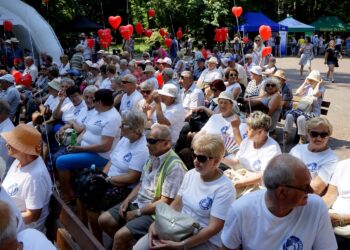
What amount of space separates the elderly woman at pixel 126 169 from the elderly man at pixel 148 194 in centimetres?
16

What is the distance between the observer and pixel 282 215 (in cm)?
230

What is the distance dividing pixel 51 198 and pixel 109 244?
3.21 feet

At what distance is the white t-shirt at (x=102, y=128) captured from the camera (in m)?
5.02

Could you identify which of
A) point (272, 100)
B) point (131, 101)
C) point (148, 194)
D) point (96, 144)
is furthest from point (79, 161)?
point (272, 100)

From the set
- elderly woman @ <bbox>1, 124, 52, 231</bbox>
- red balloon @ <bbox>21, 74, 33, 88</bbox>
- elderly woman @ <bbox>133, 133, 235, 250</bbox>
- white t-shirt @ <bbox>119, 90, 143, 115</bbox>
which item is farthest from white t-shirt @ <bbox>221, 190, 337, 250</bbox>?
red balloon @ <bbox>21, 74, 33, 88</bbox>

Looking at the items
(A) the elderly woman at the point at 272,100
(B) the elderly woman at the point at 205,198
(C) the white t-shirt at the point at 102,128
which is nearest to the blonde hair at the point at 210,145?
(B) the elderly woman at the point at 205,198

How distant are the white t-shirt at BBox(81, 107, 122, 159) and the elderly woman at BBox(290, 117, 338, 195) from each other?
2.30m

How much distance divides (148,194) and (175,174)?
352 millimetres

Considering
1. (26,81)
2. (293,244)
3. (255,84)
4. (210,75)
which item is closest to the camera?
(293,244)

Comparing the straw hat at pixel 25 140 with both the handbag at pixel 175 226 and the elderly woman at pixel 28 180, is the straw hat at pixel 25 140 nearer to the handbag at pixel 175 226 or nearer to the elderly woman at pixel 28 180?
the elderly woman at pixel 28 180

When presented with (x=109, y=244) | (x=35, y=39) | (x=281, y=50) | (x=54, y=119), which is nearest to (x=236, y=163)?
(x=109, y=244)

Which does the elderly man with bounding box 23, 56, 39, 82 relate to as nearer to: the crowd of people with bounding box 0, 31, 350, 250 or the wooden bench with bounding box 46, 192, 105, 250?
the crowd of people with bounding box 0, 31, 350, 250

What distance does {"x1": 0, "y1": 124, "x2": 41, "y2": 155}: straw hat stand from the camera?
3498 mm

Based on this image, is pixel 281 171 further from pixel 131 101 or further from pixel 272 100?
pixel 272 100
